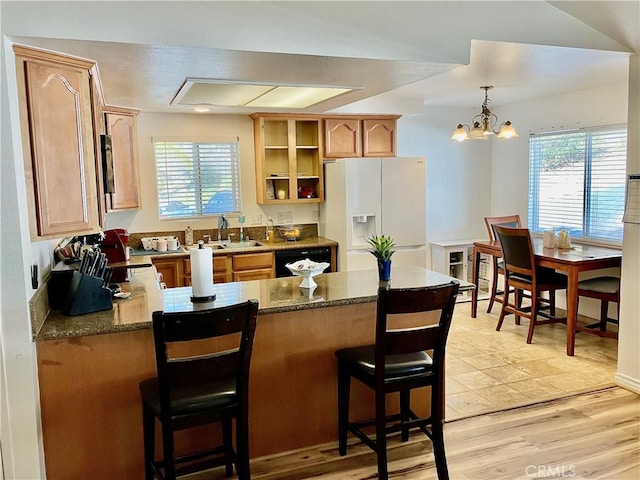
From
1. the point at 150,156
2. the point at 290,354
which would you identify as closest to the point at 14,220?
the point at 290,354

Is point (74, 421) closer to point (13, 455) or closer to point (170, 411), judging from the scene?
point (13, 455)

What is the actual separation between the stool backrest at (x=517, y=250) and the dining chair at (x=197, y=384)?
3.22 meters

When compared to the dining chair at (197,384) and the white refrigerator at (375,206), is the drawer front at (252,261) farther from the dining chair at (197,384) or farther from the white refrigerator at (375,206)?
the dining chair at (197,384)

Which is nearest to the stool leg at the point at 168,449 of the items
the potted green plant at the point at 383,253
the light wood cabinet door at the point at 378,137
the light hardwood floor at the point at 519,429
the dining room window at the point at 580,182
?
the light hardwood floor at the point at 519,429

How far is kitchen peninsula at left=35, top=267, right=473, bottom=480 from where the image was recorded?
8.02ft

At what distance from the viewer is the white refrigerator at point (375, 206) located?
531 cm

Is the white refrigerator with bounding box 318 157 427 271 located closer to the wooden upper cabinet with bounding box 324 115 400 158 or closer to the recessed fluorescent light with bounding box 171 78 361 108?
the wooden upper cabinet with bounding box 324 115 400 158

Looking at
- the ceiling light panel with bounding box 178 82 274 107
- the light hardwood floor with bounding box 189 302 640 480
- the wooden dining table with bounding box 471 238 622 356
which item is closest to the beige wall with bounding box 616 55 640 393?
the light hardwood floor with bounding box 189 302 640 480

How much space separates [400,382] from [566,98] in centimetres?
429

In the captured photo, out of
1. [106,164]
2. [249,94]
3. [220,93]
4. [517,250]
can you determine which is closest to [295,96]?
[249,94]

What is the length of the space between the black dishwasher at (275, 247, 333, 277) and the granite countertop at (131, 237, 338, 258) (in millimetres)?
44

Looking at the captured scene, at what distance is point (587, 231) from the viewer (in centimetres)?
533

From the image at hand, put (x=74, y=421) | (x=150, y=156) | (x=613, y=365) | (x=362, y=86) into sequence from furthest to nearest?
(x=150, y=156)
(x=613, y=365)
(x=362, y=86)
(x=74, y=421)

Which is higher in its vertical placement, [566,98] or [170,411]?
[566,98]
